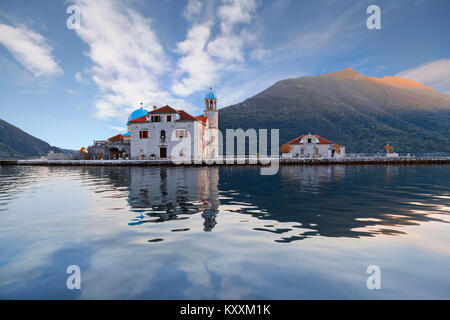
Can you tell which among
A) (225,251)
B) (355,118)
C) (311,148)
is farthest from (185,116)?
(355,118)

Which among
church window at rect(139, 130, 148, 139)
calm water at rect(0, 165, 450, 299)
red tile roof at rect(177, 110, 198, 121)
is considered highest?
red tile roof at rect(177, 110, 198, 121)

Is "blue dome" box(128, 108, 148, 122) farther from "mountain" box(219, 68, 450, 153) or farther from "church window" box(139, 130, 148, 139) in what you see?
"mountain" box(219, 68, 450, 153)

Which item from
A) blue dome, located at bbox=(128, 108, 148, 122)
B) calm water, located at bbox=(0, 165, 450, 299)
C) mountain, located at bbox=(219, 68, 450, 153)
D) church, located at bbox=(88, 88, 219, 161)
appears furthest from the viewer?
mountain, located at bbox=(219, 68, 450, 153)

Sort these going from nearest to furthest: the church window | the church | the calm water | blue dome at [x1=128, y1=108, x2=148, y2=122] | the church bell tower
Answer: the calm water < the church < the church window < the church bell tower < blue dome at [x1=128, y1=108, x2=148, y2=122]

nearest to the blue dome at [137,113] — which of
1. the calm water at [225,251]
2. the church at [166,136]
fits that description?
the church at [166,136]

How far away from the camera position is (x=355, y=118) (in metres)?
152

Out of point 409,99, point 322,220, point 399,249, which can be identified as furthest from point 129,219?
point 409,99

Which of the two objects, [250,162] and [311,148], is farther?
[311,148]

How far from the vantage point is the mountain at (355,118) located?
12888 cm

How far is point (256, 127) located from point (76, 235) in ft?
472

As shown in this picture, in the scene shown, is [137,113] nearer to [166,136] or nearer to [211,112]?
[166,136]

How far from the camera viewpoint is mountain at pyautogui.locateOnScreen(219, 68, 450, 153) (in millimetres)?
128875

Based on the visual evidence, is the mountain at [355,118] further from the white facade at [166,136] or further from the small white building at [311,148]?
the white facade at [166,136]

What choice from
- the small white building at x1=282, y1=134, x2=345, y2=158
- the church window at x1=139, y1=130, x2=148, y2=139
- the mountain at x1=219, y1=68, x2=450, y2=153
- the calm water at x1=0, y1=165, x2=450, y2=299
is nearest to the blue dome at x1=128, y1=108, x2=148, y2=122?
the church window at x1=139, y1=130, x2=148, y2=139
